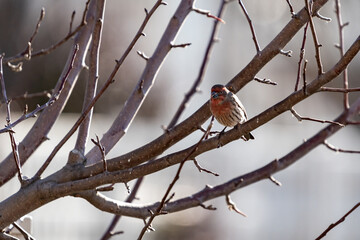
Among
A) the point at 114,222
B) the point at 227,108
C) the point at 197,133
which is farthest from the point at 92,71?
the point at 197,133

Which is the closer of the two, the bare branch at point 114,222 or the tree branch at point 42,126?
the tree branch at point 42,126

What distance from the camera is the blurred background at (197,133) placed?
9.97m

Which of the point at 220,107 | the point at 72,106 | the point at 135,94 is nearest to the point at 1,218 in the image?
the point at 135,94

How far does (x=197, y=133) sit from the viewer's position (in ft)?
41.6

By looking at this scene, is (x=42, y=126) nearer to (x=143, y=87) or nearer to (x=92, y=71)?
(x=92, y=71)

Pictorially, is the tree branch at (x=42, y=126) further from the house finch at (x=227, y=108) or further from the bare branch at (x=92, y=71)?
the house finch at (x=227, y=108)

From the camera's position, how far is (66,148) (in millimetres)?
12258

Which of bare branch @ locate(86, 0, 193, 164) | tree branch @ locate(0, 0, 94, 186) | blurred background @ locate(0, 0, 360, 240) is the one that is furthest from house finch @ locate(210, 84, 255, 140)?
blurred background @ locate(0, 0, 360, 240)

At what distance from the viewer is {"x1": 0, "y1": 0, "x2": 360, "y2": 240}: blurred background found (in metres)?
9.97

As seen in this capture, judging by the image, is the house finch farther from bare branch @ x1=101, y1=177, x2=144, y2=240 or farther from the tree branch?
the tree branch

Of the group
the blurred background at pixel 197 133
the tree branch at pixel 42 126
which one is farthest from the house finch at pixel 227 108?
the blurred background at pixel 197 133

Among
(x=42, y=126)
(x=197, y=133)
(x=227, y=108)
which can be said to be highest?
(x=197, y=133)

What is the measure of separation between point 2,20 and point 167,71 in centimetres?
411

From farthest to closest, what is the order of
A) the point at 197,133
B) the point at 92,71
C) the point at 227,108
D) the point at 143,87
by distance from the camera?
the point at 197,133 → the point at 227,108 → the point at 143,87 → the point at 92,71
